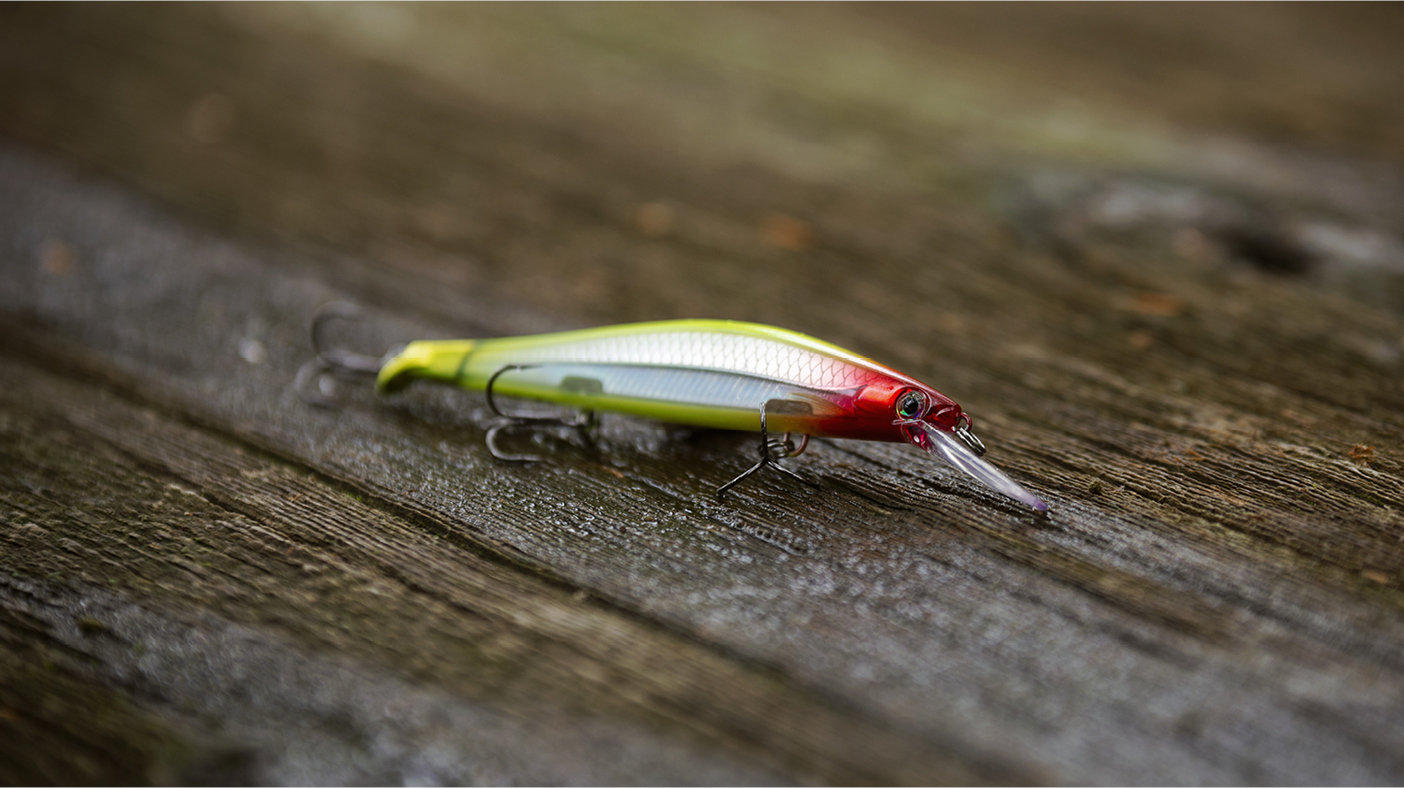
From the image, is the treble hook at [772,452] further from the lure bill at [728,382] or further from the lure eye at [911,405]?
the lure eye at [911,405]

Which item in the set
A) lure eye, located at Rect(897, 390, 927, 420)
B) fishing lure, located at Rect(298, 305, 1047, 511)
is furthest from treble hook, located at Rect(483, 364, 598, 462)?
lure eye, located at Rect(897, 390, 927, 420)

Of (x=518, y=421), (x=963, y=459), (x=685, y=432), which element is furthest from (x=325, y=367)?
(x=963, y=459)

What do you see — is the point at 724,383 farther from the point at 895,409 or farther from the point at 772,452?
the point at 895,409

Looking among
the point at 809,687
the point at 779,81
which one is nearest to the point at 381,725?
the point at 809,687

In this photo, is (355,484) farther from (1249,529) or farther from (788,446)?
(1249,529)

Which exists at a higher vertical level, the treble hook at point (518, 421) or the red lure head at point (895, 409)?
the red lure head at point (895, 409)

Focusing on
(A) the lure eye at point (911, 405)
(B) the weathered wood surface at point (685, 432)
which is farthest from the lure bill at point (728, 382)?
(B) the weathered wood surface at point (685, 432)

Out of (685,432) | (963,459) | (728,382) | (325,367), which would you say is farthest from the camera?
(325,367)
